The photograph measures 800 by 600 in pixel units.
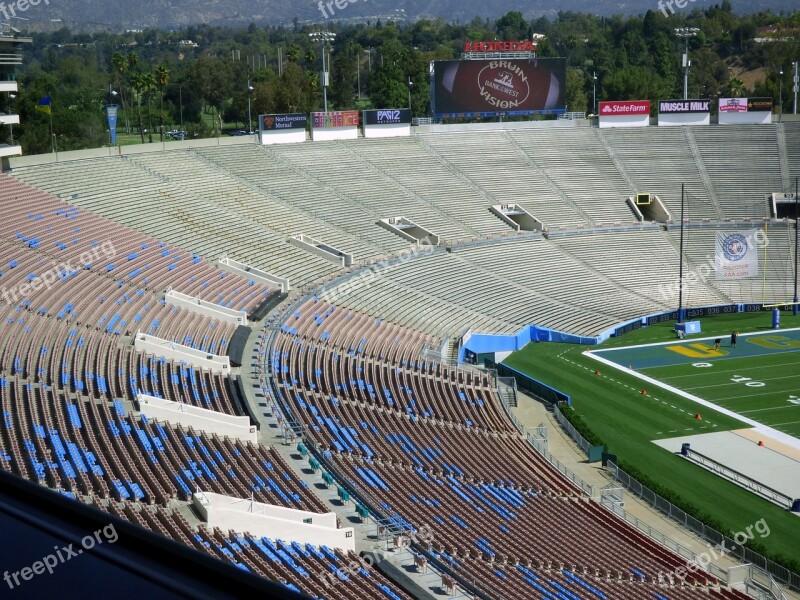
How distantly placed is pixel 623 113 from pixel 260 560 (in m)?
50.7

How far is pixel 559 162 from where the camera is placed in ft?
190

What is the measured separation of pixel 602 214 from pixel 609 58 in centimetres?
6828

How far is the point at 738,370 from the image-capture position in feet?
126

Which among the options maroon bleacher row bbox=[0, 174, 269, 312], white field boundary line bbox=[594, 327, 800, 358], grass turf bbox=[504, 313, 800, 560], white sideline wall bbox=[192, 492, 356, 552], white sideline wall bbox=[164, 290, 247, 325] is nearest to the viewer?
white sideline wall bbox=[192, 492, 356, 552]

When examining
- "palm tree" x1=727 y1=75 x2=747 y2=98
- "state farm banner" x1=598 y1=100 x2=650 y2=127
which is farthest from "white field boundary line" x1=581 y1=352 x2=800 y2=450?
"palm tree" x1=727 y1=75 x2=747 y2=98

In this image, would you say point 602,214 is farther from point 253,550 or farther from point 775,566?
point 253,550

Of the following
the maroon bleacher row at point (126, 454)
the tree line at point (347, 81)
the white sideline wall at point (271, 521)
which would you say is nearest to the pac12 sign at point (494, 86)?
the tree line at point (347, 81)

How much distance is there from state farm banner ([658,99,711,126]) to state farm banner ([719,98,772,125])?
40.9 inches

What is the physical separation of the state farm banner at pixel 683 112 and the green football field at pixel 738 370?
21551mm

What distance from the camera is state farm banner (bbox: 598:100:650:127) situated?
201 ft

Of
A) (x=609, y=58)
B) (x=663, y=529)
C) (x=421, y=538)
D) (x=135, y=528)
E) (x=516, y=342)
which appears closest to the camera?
(x=135, y=528)

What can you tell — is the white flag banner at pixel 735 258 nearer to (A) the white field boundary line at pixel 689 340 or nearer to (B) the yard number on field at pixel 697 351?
(A) the white field boundary line at pixel 689 340

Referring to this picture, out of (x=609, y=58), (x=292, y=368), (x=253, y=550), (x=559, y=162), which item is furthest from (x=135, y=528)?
(x=609, y=58)

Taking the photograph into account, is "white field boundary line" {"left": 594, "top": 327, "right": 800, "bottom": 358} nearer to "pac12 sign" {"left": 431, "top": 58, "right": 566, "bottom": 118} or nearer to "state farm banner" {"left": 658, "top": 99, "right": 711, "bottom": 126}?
"pac12 sign" {"left": 431, "top": 58, "right": 566, "bottom": 118}
